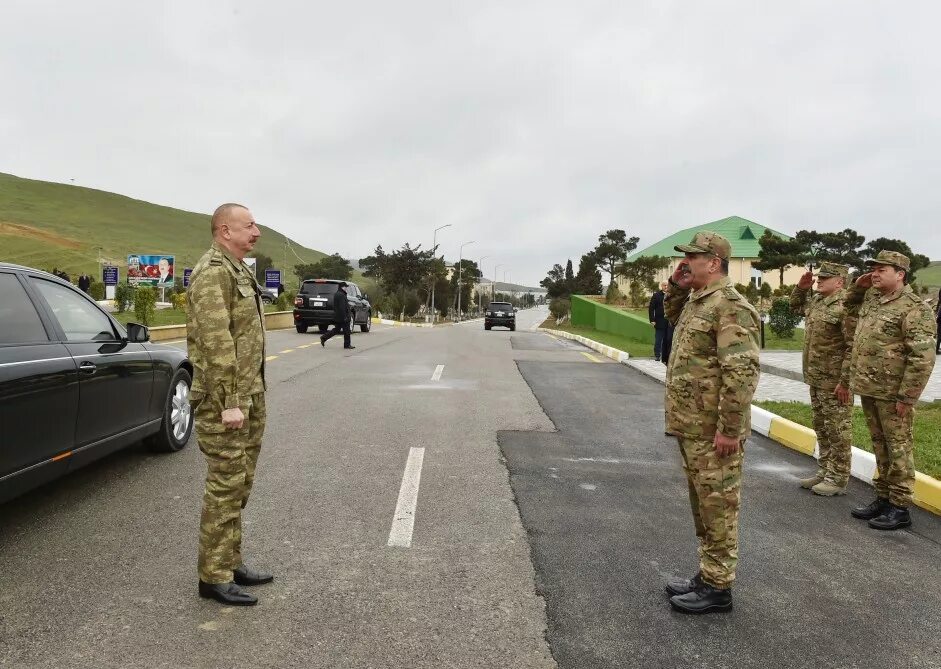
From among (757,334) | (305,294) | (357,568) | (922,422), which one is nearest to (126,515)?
(357,568)

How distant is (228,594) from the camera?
3.17 metres

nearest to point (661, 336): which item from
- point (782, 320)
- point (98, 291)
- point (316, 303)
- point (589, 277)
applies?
point (782, 320)

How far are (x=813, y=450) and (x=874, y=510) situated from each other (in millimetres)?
2164

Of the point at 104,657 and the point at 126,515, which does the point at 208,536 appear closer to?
the point at 104,657

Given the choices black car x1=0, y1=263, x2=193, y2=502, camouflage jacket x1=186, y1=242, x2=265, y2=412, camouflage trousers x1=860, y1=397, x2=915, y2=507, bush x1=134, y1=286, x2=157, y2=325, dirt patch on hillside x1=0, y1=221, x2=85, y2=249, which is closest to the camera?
camouflage jacket x1=186, y1=242, x2=265, y2=412

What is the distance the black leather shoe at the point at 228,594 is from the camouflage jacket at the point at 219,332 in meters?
0.88

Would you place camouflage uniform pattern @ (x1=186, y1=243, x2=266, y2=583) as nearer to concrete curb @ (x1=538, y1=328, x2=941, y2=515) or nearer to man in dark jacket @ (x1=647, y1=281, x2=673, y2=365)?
concrete curb @ (x1=538, y1=328, x2=941, y2=515)

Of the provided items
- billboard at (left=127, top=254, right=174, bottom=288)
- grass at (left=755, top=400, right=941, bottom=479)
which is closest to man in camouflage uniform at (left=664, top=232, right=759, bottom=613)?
grass at (left=755, top=400, right=941, bottom=479)

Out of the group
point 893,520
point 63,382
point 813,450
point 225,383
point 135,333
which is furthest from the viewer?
point 813,450

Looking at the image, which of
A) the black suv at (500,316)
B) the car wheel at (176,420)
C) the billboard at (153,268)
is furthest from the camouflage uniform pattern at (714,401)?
the billboard at (153,268)

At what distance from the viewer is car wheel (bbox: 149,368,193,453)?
5.75 metres

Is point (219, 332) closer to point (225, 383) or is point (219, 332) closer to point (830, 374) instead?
point (225, 383)

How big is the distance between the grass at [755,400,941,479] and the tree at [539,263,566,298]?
109 m

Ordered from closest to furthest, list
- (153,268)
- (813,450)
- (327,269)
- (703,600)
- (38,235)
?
(703,600), (813,450), (153,268), (38,235), (327,269)
